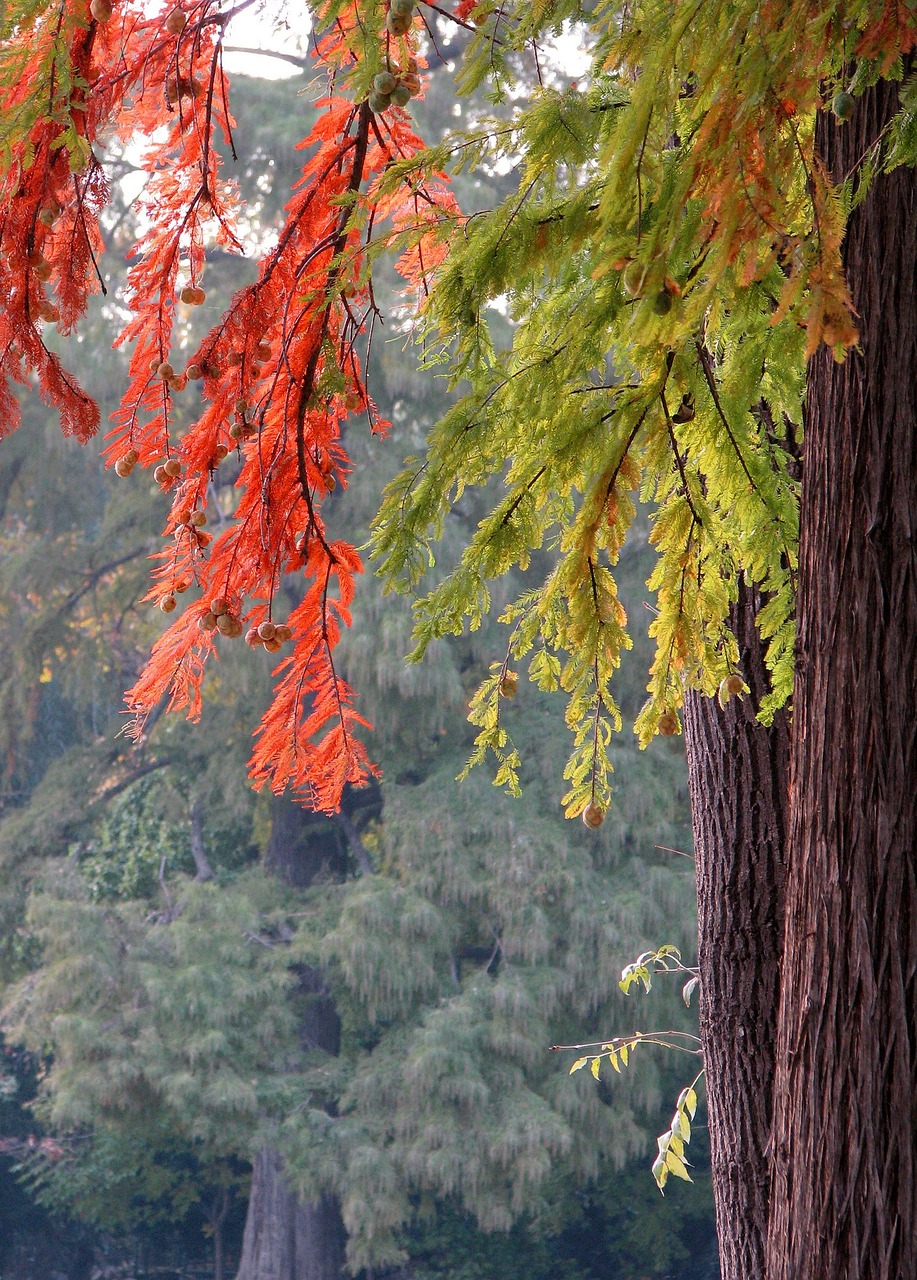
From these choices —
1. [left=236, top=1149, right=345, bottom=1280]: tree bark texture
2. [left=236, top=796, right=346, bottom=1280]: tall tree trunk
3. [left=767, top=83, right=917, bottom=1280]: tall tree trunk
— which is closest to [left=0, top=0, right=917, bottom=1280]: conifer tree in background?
[left=767, top=83, right=917, bottom=1280]: tall tree trunk

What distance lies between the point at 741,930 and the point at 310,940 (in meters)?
7.10

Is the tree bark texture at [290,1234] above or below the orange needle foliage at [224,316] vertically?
below

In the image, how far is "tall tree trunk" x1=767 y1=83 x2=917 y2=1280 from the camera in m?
1.33

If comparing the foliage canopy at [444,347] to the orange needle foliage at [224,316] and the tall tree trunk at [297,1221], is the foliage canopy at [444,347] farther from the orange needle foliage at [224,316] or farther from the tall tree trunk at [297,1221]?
the tall tree trunk at [297,1221]

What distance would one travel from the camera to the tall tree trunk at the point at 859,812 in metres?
1.33

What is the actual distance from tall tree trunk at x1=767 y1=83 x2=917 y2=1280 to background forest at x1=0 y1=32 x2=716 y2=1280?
22.3 ft

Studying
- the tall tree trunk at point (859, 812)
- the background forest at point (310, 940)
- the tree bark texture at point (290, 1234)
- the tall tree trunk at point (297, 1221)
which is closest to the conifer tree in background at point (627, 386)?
the tall tree trunk at point (859, 812)

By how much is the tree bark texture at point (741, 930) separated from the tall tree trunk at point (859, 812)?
1.49 feet

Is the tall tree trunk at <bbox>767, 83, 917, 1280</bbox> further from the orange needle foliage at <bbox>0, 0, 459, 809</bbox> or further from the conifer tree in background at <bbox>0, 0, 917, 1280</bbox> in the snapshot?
the orange needle foliage at <bbox>0, 0, 459, 809</bbox>

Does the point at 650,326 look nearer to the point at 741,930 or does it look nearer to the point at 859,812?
the point at 859,812

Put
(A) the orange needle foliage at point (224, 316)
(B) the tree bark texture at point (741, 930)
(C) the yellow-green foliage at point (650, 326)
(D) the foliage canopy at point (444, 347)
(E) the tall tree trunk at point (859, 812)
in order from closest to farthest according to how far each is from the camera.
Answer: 1. (C) the yellow-green foliage at point (650, 326)
2. (E) the tall tree trunk at point (859, 812)
3. (D) the foliage canopy at point (444, 347)
4. (A) the orange needle foliage at point (224, 316)
5. (B) the tree bark texture at point (741, 930)

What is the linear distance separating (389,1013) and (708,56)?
8.08 m

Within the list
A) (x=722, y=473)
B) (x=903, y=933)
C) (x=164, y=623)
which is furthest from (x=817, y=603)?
(x=164, y=623)

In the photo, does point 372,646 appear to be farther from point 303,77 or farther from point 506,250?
point 506,250
